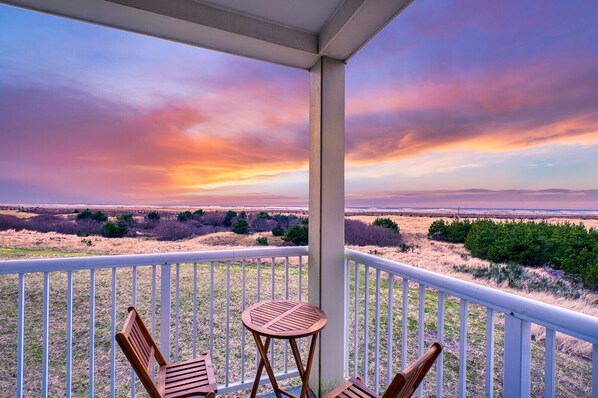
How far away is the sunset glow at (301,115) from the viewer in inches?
76.4

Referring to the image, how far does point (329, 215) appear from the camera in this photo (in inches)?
86.7

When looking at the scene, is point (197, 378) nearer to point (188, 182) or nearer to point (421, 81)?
point (188, 182)

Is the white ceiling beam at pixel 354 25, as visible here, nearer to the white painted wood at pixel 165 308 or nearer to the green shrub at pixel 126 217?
the white painted wood at pixel 165 308

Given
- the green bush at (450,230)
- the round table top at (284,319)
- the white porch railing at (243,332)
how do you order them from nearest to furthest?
1. the white porch railing at (243,332)
2. the round table top at (284,319)
3. the green bush at (450,230)

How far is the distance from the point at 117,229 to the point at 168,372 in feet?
10.7

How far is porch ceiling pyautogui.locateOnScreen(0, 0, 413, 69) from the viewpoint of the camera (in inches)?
65.5

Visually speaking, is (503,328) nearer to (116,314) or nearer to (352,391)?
(352,391)

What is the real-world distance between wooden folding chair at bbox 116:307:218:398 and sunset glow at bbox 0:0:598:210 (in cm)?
151

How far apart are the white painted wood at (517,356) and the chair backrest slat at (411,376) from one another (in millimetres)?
335

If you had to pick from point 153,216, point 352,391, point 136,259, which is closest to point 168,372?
point 136,259

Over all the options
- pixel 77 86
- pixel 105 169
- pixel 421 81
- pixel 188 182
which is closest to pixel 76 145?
pixel 105 169

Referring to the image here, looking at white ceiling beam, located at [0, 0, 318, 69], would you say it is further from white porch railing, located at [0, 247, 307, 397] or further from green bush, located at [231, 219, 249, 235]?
green bush, located at [231, 219, 249, 235]

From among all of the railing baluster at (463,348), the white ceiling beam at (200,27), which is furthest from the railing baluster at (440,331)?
the white ceiling beam at (200,27)

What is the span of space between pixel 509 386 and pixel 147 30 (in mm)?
2882
